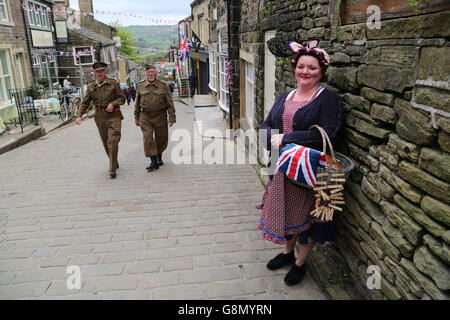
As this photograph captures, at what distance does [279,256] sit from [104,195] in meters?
3.05

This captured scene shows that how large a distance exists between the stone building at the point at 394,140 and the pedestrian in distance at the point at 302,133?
0.76 feet

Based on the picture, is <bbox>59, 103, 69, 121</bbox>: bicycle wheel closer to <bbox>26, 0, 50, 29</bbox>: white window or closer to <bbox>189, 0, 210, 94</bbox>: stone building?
<bbox>26, 0, 50, 29</bbox>: white window

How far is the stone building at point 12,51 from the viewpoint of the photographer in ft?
43.6

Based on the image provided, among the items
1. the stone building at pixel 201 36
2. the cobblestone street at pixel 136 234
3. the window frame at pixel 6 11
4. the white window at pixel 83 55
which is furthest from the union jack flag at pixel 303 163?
the white window at pixel 83 55

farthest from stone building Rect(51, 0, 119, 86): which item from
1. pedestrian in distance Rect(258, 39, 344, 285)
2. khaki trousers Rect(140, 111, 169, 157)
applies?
pedestrian in distance Rect(258, 39, 344, 285)

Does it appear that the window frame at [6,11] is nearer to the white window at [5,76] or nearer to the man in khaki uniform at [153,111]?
the white window at [5,76]

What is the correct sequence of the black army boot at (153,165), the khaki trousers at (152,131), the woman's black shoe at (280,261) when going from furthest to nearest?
1. the black army boot at (153,165)
2. the khaki trousers at (152,131)
3. the woman's black shoe at (280,261)

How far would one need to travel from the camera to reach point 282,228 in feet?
9.12

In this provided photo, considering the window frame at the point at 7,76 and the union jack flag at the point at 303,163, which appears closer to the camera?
the union jack flag at the point at 303,163

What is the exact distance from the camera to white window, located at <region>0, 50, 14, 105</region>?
13020 millimetres

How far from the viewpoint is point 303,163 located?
2.39 m

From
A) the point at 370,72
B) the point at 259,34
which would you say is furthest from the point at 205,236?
the point at 259,34

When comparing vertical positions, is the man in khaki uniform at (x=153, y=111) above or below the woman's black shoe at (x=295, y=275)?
above
